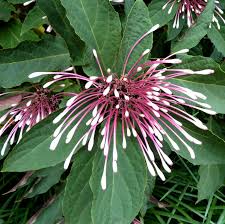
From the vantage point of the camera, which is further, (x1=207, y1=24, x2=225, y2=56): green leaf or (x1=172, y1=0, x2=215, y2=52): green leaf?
(x1=207, y1=24, x2=225, y2=56): green leaf

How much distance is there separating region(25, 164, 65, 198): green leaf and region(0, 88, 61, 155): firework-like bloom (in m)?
0.13

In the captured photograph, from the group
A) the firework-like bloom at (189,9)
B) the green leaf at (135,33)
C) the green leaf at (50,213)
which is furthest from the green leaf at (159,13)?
the green leaf at (50,213)

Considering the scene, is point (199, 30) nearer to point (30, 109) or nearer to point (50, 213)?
point (30, 109)

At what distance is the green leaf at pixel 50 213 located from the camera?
3.88 feet

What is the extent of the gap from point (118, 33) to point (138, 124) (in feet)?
0.64

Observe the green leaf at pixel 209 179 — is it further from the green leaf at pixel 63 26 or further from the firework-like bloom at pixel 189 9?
the green leaf at pixel 63 26

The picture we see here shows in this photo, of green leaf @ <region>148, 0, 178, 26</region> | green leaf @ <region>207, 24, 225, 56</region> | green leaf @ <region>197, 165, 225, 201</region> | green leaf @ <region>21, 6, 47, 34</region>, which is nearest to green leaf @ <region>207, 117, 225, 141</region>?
green leaf @ <region>197, 165, 225, 201</region>

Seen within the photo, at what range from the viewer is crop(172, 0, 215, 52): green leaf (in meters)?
0.93

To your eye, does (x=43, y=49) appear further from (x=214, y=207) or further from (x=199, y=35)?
(x=214, y=207)

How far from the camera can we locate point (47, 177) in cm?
115

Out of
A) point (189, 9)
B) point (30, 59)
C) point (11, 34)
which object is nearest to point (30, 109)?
point (30, 59)

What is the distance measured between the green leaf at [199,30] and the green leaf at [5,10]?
0.48m

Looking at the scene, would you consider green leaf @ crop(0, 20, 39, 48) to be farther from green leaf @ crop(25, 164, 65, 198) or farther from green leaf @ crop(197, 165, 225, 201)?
green leaf @ crop(197, 165, 225, 201)

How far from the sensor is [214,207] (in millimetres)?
1369
